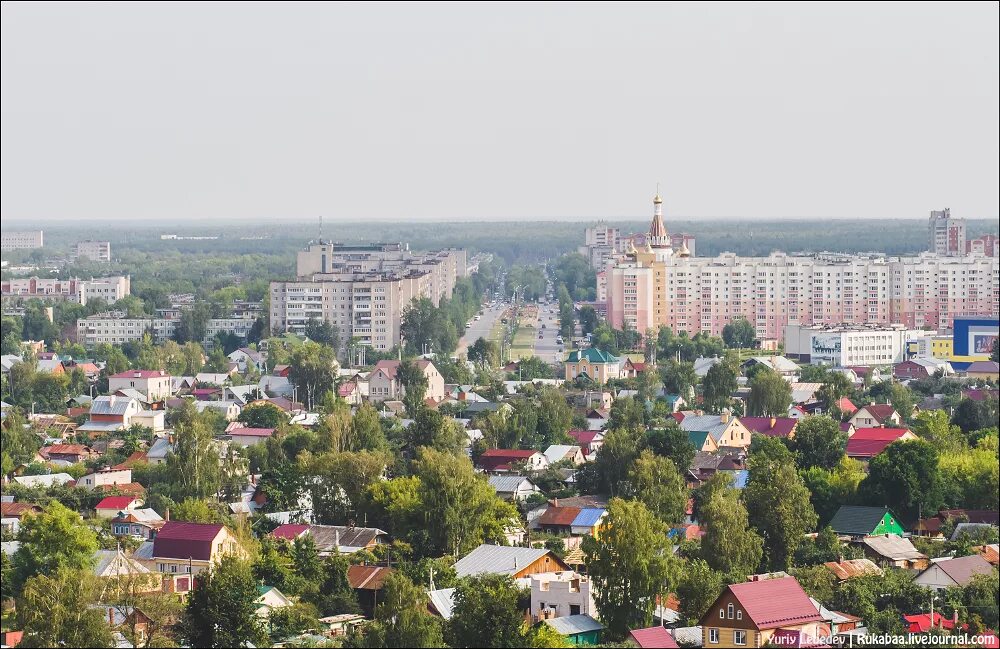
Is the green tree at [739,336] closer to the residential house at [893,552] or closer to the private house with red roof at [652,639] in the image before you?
the residential house at [893,552]

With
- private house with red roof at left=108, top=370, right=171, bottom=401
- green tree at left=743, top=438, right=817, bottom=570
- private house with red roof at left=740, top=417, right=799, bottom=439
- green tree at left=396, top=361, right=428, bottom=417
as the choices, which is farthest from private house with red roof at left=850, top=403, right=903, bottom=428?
private house with red roof at left=108, top=370, right=171, bottom=401

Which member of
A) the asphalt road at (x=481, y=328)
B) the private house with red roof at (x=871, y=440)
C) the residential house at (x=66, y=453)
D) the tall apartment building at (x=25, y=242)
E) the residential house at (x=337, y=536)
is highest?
the tall apartment building at (x=25, y=242)

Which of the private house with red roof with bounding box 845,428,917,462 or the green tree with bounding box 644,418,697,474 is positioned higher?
the green tree with bounding box 644,418,697,474

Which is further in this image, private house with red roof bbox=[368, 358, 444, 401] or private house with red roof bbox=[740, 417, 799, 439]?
private house with red roof bbox=[368, 358, 444, 401]

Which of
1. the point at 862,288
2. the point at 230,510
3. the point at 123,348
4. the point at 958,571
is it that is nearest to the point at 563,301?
the point at 862,288

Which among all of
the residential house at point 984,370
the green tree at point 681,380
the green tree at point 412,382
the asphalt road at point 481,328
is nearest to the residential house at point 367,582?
the green tree at point 412,382

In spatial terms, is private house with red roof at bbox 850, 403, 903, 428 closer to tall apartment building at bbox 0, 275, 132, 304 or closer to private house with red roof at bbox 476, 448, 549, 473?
private house with red roof at bbox 476, 448, 549, 473
